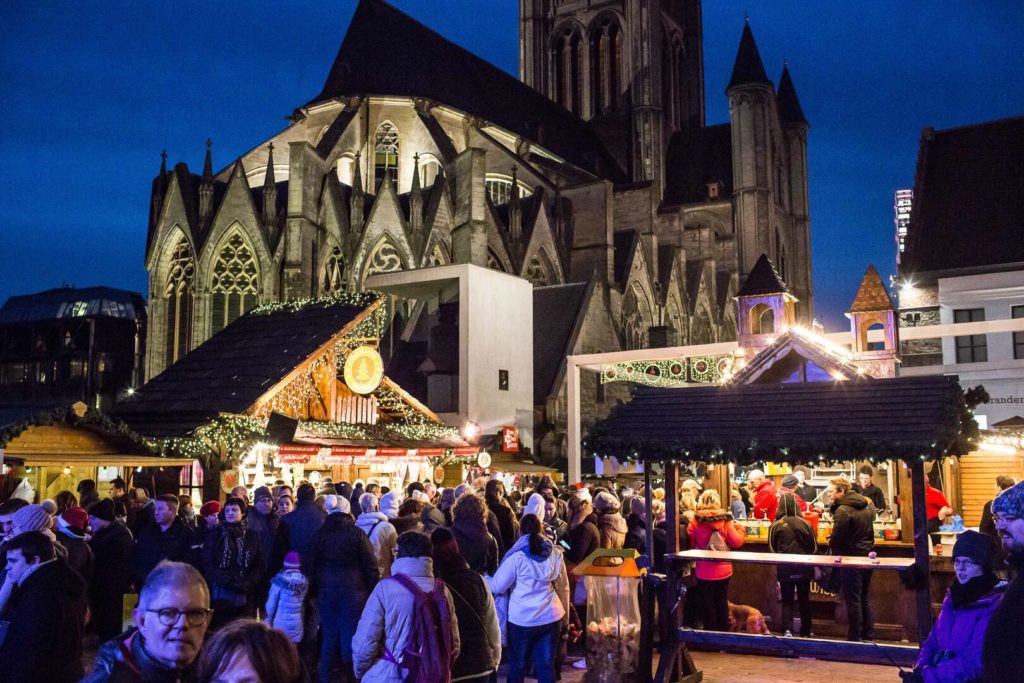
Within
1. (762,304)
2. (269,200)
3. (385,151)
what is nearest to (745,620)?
(762,304)

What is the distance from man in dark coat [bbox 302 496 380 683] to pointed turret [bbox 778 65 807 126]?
57553mm

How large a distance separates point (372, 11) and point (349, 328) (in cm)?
3567

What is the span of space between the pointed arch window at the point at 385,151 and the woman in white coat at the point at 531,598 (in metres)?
35.3

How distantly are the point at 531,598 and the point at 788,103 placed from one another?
59640mm

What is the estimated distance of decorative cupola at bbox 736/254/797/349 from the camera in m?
17.2

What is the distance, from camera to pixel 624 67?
6088 cm

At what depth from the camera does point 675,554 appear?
27.6ft

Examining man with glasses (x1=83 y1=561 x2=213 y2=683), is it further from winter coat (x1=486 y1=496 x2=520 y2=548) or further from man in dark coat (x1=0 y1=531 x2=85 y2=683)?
winter coat (x1=486 y1=496 x2=520 y2=548)

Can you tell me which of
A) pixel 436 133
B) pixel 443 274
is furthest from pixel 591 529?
pixel 436 133

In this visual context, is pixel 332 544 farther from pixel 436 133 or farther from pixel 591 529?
pixel 436 133

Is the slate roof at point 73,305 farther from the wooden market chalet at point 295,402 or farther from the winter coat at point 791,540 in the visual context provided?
the winter coat at point 791,540

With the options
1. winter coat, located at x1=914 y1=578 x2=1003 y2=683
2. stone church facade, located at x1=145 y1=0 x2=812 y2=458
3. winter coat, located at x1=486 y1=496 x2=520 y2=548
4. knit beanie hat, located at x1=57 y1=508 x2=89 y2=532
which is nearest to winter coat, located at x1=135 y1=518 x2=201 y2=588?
knit beanie hat, located at x1=57 y1=508 x2=89 y2=532

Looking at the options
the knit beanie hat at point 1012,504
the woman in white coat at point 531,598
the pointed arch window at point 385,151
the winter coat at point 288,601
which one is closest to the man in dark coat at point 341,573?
the winter coat at point 288,601

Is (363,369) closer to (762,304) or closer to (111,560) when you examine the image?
(762,304)
